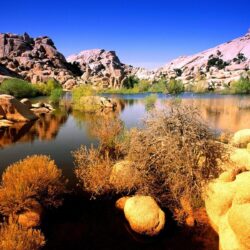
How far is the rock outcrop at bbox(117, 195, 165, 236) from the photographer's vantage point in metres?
9.21

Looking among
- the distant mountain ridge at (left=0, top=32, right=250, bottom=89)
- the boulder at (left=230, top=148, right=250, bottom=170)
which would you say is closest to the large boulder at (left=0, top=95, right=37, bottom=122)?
the boulder at (left=230, top=148, right=250, bottom=170)

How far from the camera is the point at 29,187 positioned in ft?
33.1

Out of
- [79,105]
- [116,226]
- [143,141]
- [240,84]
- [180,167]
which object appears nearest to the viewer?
[116,226]

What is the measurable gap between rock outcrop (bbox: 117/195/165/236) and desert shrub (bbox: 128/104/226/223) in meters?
0.79

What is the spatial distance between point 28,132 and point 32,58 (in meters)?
138

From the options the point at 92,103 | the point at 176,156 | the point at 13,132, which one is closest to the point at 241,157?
the point at 176,156

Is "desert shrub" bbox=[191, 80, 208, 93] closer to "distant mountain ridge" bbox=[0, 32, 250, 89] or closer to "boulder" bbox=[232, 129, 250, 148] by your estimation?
"distant mountain ridge" bbox=[0, 32, 250, 89]

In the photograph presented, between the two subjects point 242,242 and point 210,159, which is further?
point 210,159

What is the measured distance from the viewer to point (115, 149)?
17.7 m

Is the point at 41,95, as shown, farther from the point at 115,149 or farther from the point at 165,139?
the point at 165,139

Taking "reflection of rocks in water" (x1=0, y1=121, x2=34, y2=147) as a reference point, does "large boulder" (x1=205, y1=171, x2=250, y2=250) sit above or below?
above

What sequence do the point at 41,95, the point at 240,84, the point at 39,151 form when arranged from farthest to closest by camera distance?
the point at 240,84 < the point at 41,95 < the point at 39,151

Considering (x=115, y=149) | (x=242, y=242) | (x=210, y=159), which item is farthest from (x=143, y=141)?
(x=115, y=149)

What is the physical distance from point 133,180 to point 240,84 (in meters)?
99.7
